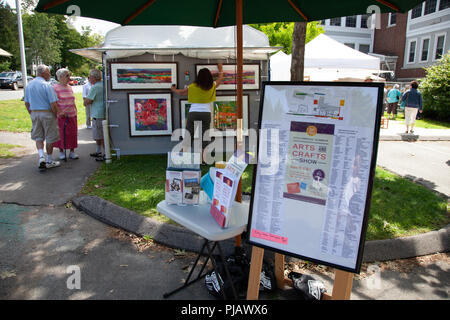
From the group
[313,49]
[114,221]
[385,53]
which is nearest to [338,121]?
[114,221]

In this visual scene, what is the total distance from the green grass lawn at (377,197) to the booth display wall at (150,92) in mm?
660

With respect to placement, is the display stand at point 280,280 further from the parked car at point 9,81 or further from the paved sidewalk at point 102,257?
the parked car at point 9,81

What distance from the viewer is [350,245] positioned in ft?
7.29

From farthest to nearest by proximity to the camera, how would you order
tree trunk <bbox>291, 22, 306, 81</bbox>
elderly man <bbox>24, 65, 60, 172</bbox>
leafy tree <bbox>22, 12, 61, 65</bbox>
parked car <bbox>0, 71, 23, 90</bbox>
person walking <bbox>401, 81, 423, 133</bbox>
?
leafy tree <bbox>22, 12, 61, 65</bbox>, parked car <bbox>0, 71, 23, 90</bbox>, person walking <bbox>401, 81, 423, 133</bbox>, elderly man <bbox>24, 65, 60, 172</bbox>, tree trunk <bbox>291, 22, 306, 81</bbox>

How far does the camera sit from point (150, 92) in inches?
299

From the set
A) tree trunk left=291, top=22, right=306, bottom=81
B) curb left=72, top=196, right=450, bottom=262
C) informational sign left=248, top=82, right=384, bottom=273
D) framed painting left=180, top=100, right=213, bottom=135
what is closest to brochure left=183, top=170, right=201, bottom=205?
informational sign left=248, top=82, right=384, bottom=273

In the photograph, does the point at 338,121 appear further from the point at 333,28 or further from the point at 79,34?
the point at 79,34

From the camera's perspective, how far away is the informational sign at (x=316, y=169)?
2195 mm

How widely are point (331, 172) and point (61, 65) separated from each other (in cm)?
7787

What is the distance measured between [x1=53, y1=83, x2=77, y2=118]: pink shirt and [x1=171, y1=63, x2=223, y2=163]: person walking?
2.75m

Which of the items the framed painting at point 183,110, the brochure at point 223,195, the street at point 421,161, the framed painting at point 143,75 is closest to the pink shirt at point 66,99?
the framed painting at point 143,75

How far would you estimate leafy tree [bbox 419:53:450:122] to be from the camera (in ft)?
54.0

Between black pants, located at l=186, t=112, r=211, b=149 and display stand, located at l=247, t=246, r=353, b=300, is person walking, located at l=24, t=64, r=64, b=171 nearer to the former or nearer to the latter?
black pants, located at l=186, t=112, r=211, b=149
